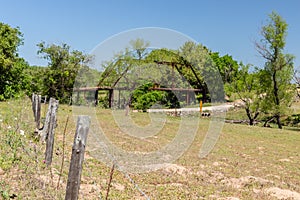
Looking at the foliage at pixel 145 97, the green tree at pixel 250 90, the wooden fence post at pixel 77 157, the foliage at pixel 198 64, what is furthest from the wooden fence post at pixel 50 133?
the green tree at pixel 250 90

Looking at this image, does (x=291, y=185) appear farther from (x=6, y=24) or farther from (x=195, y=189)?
(x=6, y=24)

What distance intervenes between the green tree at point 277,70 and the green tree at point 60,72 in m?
16.2

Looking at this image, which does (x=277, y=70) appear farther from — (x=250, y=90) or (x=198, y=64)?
(x=198, y=64)

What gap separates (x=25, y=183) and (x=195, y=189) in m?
3.04

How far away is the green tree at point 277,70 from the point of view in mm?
24953

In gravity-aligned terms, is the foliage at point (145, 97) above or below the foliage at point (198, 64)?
below

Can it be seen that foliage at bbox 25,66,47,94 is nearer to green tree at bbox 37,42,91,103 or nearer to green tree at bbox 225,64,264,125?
green tree at bbox 37,42,91,103

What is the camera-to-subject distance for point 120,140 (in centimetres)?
966

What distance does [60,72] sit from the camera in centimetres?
2412

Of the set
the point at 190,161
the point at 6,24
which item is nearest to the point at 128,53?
the point at 190,161

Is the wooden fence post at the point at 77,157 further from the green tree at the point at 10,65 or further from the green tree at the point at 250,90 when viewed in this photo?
the green tree at the point at 250,90

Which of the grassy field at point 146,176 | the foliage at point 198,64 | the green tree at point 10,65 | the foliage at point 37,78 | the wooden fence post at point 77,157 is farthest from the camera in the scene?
the foliage at point 37,78

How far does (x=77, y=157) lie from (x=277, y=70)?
1015 inches

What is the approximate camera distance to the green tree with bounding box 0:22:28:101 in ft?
66.3
